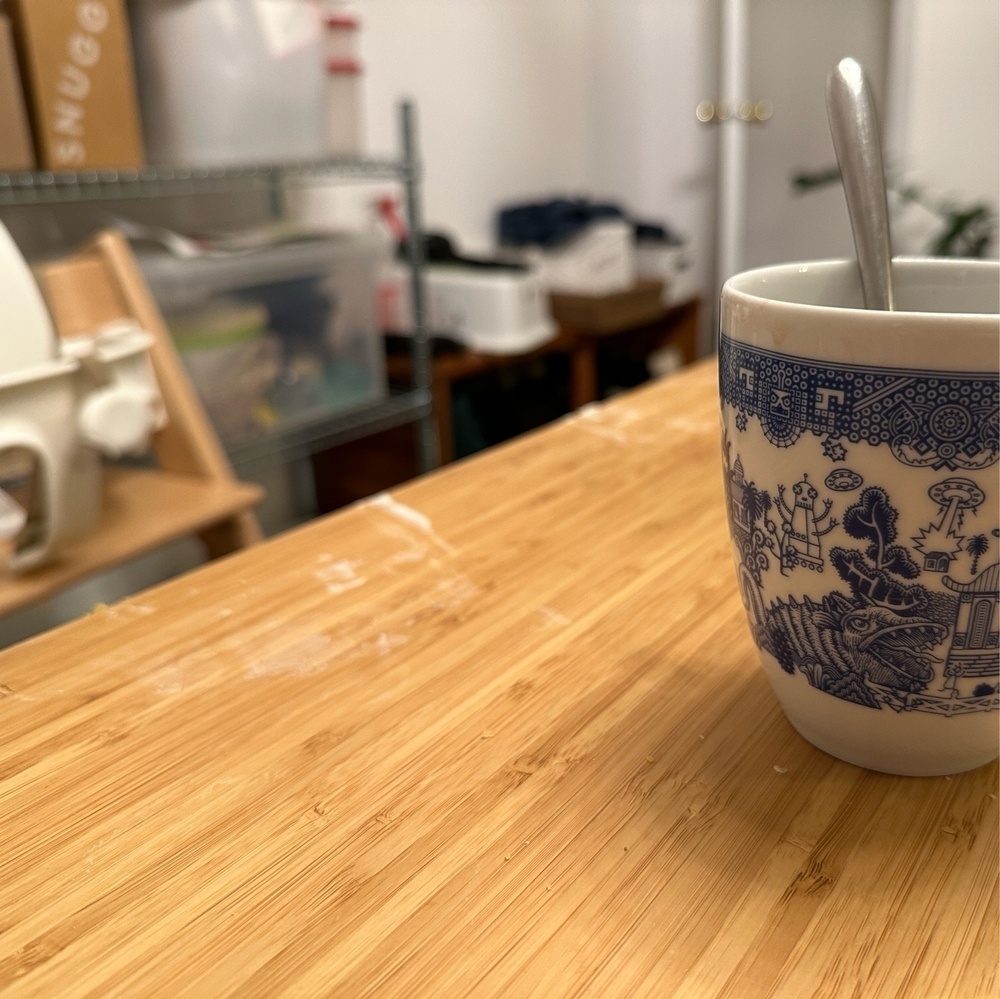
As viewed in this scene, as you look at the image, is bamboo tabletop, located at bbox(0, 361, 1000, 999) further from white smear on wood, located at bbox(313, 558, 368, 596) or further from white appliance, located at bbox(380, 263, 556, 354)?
white appliance, located at bbox(380, 263, 556, 354)

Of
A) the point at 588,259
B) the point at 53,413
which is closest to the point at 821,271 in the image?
the point at 53,413

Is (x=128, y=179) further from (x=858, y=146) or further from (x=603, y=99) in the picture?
(x=603, y=99)

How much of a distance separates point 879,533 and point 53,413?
0.56m

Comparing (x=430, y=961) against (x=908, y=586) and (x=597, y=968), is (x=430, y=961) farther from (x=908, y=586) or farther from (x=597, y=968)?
(x=908, y=586)

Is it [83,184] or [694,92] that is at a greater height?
[694,92]

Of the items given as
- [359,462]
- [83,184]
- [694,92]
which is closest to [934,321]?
[83,184]

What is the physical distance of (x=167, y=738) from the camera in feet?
1.06

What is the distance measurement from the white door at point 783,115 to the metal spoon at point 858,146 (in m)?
2.25

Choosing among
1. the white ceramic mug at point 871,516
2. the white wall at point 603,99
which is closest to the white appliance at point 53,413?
the white ceramic mug at point 871,516

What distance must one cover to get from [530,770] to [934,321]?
0.18m

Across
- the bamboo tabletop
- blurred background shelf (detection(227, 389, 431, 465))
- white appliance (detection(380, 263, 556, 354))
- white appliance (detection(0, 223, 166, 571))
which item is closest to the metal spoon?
the bamboo tabletop

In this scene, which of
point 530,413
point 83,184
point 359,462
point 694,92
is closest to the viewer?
point 83,184

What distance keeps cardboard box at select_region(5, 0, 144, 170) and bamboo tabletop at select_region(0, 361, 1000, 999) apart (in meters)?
0.83

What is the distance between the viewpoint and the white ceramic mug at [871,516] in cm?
24
